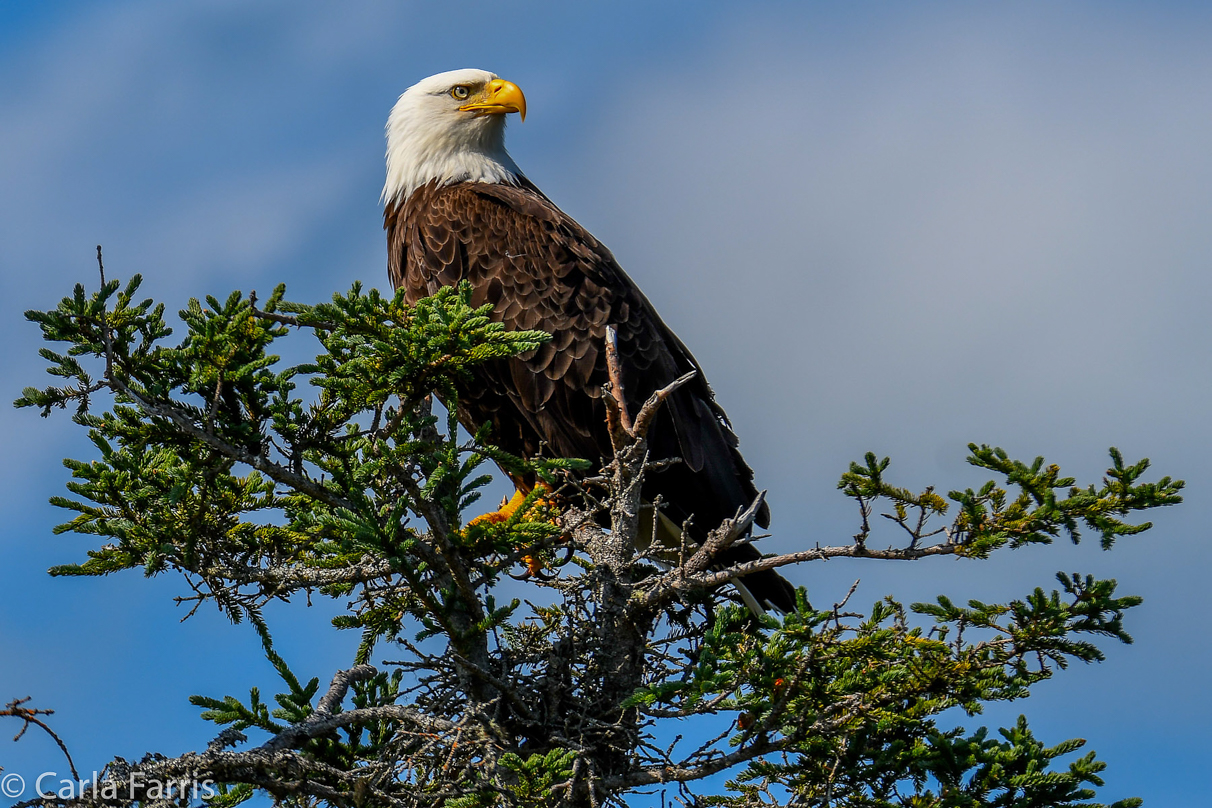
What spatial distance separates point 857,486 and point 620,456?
941 millimetres

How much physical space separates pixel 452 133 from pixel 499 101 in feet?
1.21

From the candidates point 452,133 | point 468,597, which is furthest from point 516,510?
point 452,133

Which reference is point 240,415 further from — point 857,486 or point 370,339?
point 857,486

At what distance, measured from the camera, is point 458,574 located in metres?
3.81

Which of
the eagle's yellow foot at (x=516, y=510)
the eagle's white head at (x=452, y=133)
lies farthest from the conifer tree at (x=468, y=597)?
the eagle's white head at (x=452, y=133)

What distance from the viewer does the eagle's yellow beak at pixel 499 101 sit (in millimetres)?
6793

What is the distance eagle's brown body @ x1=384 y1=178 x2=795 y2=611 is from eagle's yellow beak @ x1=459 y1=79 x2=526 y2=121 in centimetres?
96

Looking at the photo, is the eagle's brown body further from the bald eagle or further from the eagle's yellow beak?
the eagle's yellow beak

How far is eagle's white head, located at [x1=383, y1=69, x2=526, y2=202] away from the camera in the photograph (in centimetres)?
667

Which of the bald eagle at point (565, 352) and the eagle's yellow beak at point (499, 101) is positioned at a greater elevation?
the eagle's yellow beak at point (499, 101)

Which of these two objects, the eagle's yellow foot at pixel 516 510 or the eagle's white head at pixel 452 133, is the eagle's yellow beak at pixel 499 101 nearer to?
the eagle's white head at pixel 452 133

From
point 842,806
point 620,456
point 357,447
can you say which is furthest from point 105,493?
point 842,806

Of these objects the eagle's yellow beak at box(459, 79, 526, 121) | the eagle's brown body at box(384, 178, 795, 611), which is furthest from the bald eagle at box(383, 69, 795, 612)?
the eagle's yellow beak at box(459, 79, 526, 121)

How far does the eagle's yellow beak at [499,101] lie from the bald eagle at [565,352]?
0.72 m
